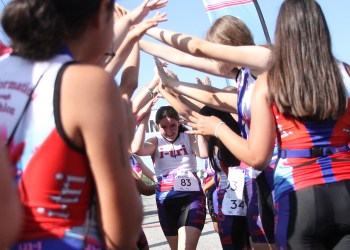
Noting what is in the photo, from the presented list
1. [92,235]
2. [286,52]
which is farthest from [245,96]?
[92,235]

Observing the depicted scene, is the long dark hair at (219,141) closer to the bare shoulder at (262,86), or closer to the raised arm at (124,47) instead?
the bare shoulder at (262,86)

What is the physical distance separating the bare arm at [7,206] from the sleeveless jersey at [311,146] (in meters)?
1.69

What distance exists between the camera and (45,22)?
5.68ft

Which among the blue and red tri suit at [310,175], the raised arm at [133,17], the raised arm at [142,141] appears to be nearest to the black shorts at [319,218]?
the blue and red tri suit at [310,175]

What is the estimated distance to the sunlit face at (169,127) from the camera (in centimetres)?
710

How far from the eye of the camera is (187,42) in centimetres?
333

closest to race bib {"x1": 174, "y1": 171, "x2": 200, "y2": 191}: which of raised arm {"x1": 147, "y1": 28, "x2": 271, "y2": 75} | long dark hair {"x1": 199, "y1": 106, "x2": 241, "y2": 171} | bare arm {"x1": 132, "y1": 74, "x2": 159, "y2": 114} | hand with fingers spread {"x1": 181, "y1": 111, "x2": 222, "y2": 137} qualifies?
Answer: long dark hair {"x1": 199, "y1": 106, "x2": 241, "y2": 171}

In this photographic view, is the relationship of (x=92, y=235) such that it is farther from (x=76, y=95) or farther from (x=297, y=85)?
(x=297, y=85)

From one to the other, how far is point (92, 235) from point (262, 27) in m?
5.68

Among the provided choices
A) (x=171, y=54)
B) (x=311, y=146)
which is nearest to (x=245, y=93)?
(x=171, y=54)

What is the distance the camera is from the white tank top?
703 centimetres

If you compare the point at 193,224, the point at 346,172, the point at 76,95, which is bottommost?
the point at 193,224

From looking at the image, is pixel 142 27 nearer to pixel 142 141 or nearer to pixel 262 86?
pixel 262 86

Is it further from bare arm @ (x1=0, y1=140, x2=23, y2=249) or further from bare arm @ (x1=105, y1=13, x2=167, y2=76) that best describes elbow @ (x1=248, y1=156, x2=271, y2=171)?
bare arm @ (x1=0, y1=140, x2=23, y2=249)
